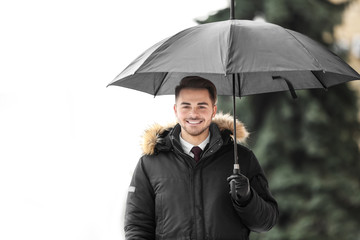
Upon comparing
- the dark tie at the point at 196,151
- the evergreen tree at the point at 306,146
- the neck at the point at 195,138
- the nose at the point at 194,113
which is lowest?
the evergreen tree at the point at 306,146

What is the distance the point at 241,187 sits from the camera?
9.03ft

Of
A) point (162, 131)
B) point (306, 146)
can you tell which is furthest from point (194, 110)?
point (306, 146)

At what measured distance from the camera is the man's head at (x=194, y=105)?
2.93 meters

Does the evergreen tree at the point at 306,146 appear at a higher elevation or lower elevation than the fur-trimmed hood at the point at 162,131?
lower

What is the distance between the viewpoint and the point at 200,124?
9.66 feet

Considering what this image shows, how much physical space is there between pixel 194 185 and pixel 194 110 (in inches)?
13.7

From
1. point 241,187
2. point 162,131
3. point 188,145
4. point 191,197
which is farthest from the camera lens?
point 162,131

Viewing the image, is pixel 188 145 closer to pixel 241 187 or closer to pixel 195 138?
pixel 195 138

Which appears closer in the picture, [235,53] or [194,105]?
[235,53]

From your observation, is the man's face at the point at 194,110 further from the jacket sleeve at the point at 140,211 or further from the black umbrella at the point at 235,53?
the jacket sleeve at the point at 140,211

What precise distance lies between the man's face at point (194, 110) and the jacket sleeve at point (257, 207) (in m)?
0.31

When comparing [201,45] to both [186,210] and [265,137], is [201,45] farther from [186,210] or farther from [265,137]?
[265,137]

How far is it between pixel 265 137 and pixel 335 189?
1055 mm

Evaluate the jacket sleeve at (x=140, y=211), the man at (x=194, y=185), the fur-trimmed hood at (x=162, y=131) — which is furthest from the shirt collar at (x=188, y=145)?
the jacket sleeve at (x=140, y=211)
